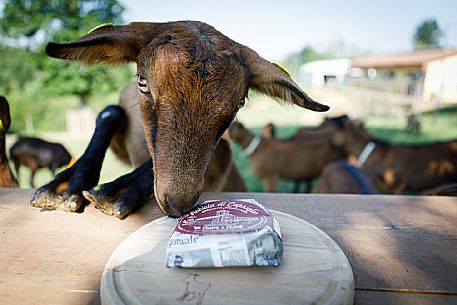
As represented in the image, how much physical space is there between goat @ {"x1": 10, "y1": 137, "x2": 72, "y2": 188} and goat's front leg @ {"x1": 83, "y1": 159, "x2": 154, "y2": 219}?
18.4 ft

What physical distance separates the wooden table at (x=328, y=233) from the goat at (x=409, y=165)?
4.63 m

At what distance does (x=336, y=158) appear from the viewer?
6.92 metres

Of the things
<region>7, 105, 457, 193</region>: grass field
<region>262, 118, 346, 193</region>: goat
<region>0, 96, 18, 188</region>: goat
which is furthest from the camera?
<region>7, 105, 457, 193</region>: grass field

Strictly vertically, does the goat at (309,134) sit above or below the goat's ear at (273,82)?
below

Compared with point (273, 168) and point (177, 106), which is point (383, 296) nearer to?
point (177, 106)

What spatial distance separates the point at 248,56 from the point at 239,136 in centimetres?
607

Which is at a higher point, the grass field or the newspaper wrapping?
the newspaper wrapping

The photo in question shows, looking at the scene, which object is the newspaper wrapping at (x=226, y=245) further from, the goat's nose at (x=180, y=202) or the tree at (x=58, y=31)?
the tree at (x=58, y=31)

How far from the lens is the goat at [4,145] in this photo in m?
1.89

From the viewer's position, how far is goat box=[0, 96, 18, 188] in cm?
189

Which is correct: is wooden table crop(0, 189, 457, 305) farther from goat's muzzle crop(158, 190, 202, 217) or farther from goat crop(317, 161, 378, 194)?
goat crop(317, 161, 378, 194)

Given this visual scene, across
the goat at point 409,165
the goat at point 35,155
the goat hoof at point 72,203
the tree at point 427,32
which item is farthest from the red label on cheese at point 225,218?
the tree at point 427,32

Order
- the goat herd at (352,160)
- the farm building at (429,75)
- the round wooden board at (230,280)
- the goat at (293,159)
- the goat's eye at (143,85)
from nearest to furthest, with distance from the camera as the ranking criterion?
the round wooden board at (230,280), the goat's eye at (143,85), the goat herd at (352,160), the goat at (293,159), the farm building at (429,75)

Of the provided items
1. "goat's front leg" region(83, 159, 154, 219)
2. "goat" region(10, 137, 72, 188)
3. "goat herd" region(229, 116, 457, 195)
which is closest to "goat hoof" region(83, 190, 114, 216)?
"goat's front leg" region(83, 159, 154, 219)
